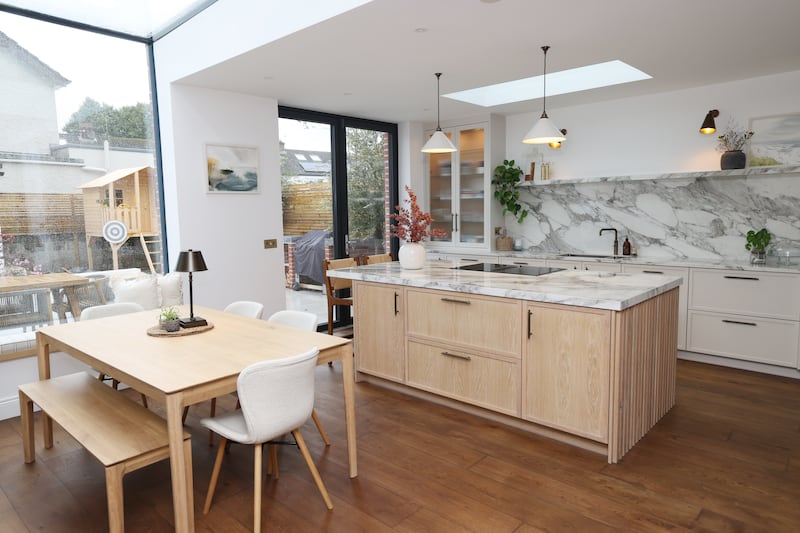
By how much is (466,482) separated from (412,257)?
1911 mm

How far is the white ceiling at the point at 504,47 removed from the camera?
3020mm

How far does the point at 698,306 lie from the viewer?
4.62m

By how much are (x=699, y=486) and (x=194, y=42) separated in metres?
4.47

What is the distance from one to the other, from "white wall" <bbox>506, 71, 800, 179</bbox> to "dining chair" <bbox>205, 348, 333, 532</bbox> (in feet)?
14.7

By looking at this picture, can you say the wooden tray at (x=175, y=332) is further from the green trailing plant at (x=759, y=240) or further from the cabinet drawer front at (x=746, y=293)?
the green trailing plant at (x=759, y=240)

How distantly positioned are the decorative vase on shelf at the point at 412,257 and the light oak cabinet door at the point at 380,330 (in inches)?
14.0

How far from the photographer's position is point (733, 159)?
470 centimetres

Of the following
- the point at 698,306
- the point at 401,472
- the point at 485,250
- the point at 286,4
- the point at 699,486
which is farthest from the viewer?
the point at 485,250

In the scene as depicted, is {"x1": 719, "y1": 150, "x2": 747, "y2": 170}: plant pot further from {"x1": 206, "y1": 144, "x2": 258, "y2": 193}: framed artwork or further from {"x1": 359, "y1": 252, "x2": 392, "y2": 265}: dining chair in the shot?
{"x1": 206, "y1": 144, "x2": 258, "y2": 193}: framed artwork

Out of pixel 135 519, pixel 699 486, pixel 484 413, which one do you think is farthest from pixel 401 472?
pixel 699 486

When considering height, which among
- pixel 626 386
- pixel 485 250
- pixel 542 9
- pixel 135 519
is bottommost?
pixel 135 519

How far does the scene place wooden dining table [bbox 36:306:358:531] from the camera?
211 cm

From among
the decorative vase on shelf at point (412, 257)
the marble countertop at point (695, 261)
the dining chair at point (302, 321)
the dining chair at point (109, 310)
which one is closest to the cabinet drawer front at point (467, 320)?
the decorative vase on shelf at point (412, 257)

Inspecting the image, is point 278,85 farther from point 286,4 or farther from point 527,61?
point 527,61
